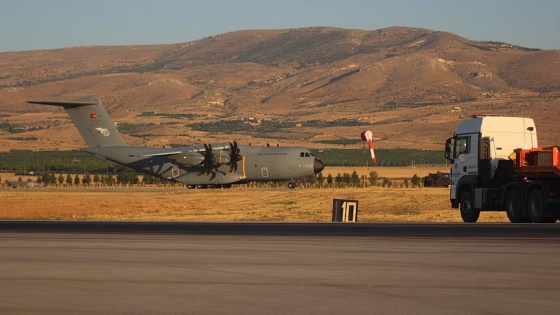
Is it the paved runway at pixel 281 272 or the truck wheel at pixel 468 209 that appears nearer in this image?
the paved runway at pixel 281 272

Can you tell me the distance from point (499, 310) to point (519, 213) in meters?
23.9

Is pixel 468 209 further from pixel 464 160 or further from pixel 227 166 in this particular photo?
pixel 227 166

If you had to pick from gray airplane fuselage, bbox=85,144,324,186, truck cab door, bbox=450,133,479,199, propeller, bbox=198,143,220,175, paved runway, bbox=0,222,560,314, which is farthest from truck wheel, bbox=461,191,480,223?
propeller, bbox=198,143,220,175

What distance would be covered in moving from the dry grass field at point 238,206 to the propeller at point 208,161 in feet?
Answer: 33.2

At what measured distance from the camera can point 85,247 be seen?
26.4 m

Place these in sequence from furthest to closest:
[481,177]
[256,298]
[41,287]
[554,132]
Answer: [554,132] → [481,177] → [41,287] → [256,298]

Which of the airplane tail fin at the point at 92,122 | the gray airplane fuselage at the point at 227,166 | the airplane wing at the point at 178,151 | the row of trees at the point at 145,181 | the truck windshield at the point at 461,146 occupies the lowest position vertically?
the row of trees at the point at 145,181

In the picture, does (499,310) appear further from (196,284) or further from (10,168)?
(10,168)

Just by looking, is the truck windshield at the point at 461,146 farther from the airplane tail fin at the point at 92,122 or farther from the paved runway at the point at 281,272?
the airplane tail fin at the point at 92,122

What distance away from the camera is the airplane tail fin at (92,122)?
77.9 meters

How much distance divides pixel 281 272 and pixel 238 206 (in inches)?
1524

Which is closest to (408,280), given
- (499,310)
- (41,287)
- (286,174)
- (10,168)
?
(499,310)

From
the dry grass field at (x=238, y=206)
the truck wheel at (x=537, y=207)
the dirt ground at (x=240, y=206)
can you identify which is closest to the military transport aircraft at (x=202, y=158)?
the dry grass field at (x=238, y=206)

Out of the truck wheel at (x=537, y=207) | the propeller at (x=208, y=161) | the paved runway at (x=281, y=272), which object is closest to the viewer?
the paved runway at (x=281, y=272)
